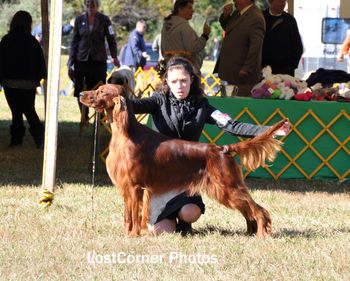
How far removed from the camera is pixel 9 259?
4.87 m

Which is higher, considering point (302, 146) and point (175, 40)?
point (175, 40)

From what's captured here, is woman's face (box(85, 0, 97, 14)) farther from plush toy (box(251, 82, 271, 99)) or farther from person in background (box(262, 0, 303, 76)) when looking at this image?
plush toy (box(251, 82, 271, 99))

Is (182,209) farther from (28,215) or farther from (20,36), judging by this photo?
(20,36)

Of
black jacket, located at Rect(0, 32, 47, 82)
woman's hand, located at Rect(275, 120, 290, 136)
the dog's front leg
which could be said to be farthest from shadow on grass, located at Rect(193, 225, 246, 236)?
black jacket, located at Rect(0, 32, 47, 82)

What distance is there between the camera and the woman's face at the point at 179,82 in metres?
5.42

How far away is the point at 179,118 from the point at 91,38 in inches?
245

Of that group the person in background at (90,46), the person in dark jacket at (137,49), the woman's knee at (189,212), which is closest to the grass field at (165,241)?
the woman's knee at (189,212)

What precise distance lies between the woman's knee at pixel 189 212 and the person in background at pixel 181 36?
4.62 metres

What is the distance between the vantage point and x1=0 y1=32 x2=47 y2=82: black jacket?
10344 mm

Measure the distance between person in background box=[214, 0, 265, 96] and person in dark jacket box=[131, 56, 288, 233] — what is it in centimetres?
377

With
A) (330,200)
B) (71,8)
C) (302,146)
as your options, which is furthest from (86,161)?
(71,8)

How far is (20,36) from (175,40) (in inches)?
74.6

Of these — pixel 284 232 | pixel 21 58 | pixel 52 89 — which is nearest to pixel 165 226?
pixel 284 232

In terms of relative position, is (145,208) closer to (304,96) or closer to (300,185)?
(300,185)
